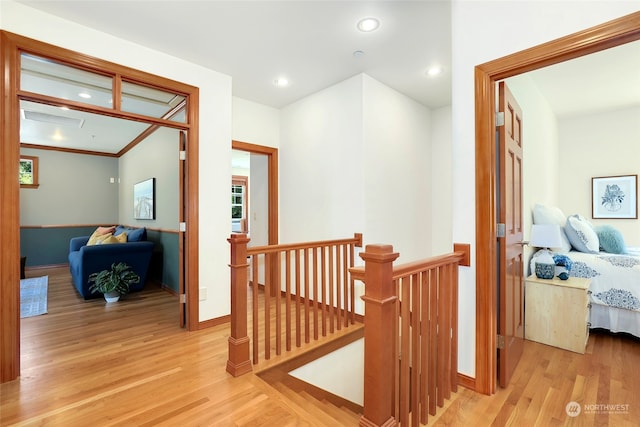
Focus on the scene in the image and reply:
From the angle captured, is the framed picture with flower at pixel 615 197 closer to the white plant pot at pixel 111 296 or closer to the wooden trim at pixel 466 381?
the wooden trim at pixel 466 381

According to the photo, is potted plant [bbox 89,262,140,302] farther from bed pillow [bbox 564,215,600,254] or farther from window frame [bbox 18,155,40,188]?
bed pillow [bbox 564,215,600,254]

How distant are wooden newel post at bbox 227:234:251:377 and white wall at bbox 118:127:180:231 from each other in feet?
5.14

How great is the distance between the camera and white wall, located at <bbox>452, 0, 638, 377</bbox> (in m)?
1.69

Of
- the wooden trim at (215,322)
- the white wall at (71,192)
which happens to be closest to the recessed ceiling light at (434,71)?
the wooden trim at (215,322)

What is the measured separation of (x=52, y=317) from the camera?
3.22 metres

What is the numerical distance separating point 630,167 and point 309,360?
5.46 m

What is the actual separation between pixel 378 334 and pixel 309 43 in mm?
2456

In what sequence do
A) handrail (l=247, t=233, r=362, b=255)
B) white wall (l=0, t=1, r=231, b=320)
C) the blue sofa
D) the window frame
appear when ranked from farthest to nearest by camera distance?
the window frame
the blue sofa
white wall (l=0, t=1, r=231, b=320)
handrail (l=247, t=233, r=362, b=255)

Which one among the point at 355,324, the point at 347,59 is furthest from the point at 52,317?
the point at 347,59

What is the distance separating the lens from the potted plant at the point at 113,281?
374 cm

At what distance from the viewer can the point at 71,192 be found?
6.50m

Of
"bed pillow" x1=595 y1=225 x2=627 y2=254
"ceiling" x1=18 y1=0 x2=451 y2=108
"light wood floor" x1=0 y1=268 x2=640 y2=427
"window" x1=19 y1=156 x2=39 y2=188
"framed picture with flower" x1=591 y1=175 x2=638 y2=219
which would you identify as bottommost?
"light wood floor" x1=0 y1=268 x2=640 y2=427

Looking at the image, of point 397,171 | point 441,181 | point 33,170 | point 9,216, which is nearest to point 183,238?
point 9,216

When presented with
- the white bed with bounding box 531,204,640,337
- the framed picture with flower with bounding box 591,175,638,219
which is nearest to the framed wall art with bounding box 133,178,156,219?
the white bed with bounding box 531,204,640,337
